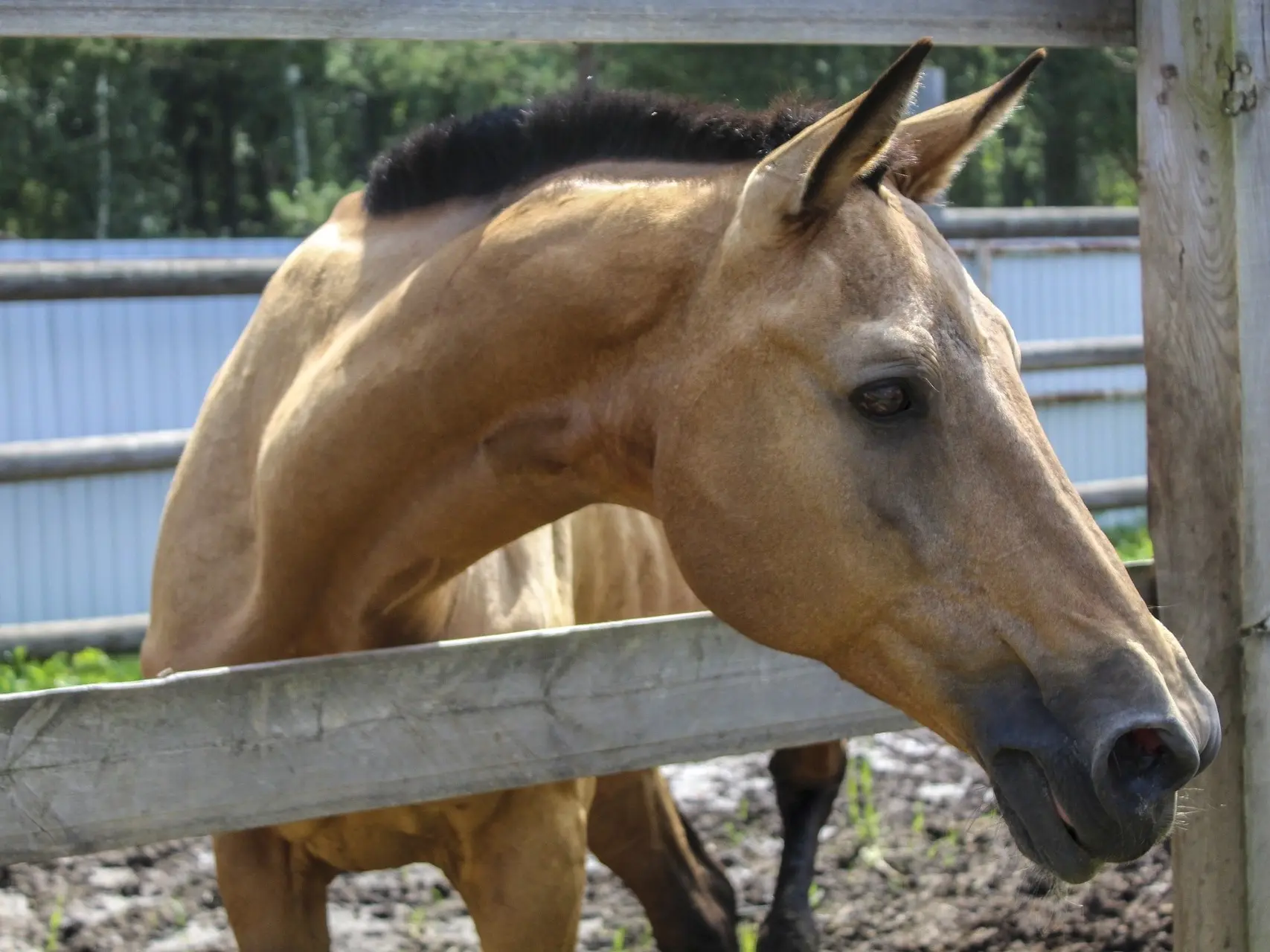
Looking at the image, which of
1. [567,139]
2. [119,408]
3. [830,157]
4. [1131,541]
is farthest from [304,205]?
[830,157]

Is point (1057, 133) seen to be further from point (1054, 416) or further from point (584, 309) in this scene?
point (584, 309)

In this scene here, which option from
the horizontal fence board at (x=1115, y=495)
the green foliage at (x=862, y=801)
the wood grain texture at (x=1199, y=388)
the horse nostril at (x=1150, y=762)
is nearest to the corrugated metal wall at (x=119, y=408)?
the horizontal fence board at (x=1115, y=495)

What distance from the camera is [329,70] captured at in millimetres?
23453

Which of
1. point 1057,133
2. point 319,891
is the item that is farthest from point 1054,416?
point 1057,133

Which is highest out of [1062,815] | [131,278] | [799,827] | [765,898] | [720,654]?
[131,278]

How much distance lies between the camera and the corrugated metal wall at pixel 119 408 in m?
7.07

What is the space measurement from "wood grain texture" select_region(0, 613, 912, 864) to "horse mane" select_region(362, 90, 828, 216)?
28.9 inches

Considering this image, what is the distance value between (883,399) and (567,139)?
0.74 metres

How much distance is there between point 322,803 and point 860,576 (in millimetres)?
813

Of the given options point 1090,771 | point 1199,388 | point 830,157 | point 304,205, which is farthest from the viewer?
point 304,205

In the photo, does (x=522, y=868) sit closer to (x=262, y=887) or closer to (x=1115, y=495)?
(x=262, y=887)

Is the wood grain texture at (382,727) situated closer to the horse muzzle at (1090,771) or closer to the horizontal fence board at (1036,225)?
the horse muzzle at (1090,771)

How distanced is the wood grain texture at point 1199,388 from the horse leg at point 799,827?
1.27 metres

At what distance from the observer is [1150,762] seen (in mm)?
1658
